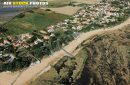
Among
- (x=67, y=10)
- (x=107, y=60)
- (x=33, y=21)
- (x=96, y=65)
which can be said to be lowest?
(x=96, y=65)

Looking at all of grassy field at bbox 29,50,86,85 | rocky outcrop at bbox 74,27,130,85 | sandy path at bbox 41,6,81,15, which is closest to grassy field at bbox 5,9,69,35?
sandy path at bbox 41,6,81,15

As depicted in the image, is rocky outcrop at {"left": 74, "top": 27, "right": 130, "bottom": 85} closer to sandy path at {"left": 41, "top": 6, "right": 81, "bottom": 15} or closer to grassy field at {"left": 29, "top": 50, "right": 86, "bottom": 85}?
grassy field at {"left": 29, "top": 50, "right": 86, "bottom": 85}

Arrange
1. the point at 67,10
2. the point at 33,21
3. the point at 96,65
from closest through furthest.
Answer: the point at 96,65 < the point at 33,21 < the point at 67,10

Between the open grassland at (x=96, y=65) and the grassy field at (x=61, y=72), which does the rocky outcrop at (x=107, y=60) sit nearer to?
the open grassland at (x=96, y=65)

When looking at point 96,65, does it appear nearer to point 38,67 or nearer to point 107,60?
point 107,60

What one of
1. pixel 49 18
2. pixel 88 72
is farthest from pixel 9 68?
pixel 49 18

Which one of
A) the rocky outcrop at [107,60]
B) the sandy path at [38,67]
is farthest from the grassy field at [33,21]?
the rocky outcrop at [107,60]

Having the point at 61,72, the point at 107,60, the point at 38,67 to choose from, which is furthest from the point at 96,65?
the point at 38,67

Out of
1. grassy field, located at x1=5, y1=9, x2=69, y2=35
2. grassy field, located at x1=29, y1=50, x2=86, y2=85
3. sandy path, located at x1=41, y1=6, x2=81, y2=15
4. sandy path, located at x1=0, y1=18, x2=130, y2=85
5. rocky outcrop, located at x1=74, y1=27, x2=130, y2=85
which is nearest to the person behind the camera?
rocky outcrop, located at x1=74, y1=27, x2=130, y2=85

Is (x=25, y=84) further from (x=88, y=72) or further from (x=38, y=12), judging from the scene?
(x=38, y=12)
